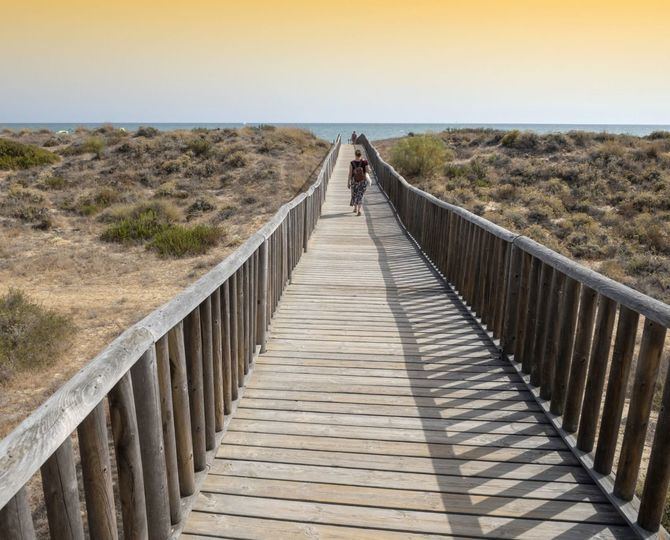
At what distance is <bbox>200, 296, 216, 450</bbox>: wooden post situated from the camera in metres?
3.11

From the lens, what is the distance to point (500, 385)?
4.23m

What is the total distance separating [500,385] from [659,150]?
29.6 metres

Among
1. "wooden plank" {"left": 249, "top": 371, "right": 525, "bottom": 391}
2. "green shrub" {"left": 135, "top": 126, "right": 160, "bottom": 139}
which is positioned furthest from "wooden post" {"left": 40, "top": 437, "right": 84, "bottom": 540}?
"green shrub" {"left": 135, "top": 126, "right": 160, "bottom": 139}

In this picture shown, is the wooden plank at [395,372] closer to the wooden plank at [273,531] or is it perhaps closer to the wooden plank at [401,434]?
the wooden plank at [401,434]

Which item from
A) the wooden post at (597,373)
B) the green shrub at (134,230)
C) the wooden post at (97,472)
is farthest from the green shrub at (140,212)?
the wooden post at (97,472)

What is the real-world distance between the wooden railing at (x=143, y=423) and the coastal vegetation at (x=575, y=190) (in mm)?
9910

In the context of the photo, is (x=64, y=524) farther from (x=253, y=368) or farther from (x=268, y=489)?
(x=253, y=368)

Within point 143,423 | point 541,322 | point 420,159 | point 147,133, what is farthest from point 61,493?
point 147,133

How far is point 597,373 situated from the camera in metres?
3.06

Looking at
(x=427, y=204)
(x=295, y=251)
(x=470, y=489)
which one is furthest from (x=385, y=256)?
(x=470, y=489)

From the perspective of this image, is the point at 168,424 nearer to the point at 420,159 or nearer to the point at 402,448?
the point at 402,448

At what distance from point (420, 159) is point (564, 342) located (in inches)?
996

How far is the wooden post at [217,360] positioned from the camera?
330 cm

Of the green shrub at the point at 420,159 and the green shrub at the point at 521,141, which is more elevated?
the green shrub at the point at 521,141
